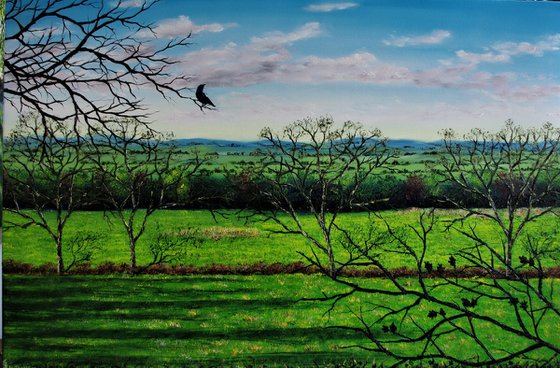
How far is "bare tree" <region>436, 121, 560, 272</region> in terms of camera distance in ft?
14.2

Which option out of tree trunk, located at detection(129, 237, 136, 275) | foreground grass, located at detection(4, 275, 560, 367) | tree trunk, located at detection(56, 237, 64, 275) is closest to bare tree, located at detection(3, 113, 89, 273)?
tree trunk, located at detection(56, 237, 64, 275)

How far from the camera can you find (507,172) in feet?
14.3

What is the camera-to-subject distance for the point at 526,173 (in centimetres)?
438

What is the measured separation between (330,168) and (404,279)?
Answer: 909 mm

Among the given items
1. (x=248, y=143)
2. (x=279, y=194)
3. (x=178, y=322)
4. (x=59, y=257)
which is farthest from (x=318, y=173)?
(x=59, y=257)

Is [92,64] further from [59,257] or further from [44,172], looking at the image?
[59,257]

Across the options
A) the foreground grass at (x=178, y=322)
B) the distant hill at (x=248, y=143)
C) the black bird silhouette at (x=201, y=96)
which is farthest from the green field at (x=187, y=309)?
the black bird silhouette at (x=201, y=96)

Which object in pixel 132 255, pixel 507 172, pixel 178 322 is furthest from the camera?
pixel 507 172

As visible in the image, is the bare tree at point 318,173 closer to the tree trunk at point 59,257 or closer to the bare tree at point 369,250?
the bare tree at point 369,250

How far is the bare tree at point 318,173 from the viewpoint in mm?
4145

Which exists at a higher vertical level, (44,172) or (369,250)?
(44,172)

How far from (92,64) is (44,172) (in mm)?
792

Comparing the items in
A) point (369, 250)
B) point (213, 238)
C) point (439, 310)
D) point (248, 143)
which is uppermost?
point (248, 143)

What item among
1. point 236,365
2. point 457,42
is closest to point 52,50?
point 236,365
